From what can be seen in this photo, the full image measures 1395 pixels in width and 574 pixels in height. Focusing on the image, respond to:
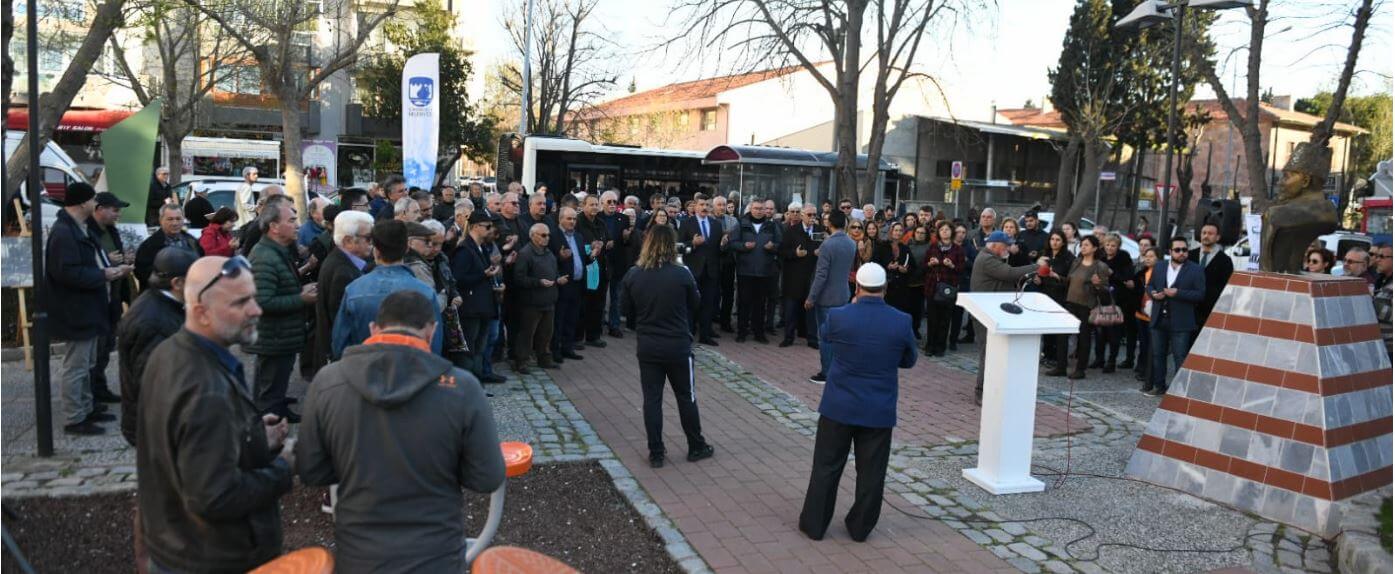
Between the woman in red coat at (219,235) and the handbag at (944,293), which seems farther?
the handbag at (944,293)

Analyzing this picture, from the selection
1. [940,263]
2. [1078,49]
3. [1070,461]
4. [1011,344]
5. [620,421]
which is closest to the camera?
[1011,344]

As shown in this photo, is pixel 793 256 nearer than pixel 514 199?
No

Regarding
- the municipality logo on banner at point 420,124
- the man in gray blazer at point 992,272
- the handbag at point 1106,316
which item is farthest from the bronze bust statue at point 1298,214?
the municipality logo on banner at point 420,124

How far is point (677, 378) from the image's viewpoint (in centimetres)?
677

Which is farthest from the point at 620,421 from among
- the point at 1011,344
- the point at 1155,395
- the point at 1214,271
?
the point at 1214,271

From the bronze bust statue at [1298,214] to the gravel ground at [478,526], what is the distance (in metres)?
5.16

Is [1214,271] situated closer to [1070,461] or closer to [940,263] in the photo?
[940,263]

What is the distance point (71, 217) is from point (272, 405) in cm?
198

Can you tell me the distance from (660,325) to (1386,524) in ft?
15.3

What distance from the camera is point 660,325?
668cm

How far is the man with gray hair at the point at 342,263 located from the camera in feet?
20.1

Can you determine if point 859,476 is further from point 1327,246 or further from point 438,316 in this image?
point 1327,246

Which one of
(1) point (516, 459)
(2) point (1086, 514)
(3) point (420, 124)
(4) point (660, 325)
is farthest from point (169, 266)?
(3) point (420, 124)

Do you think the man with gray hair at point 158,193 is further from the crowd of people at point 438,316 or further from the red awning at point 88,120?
the red awning at point 88,120
